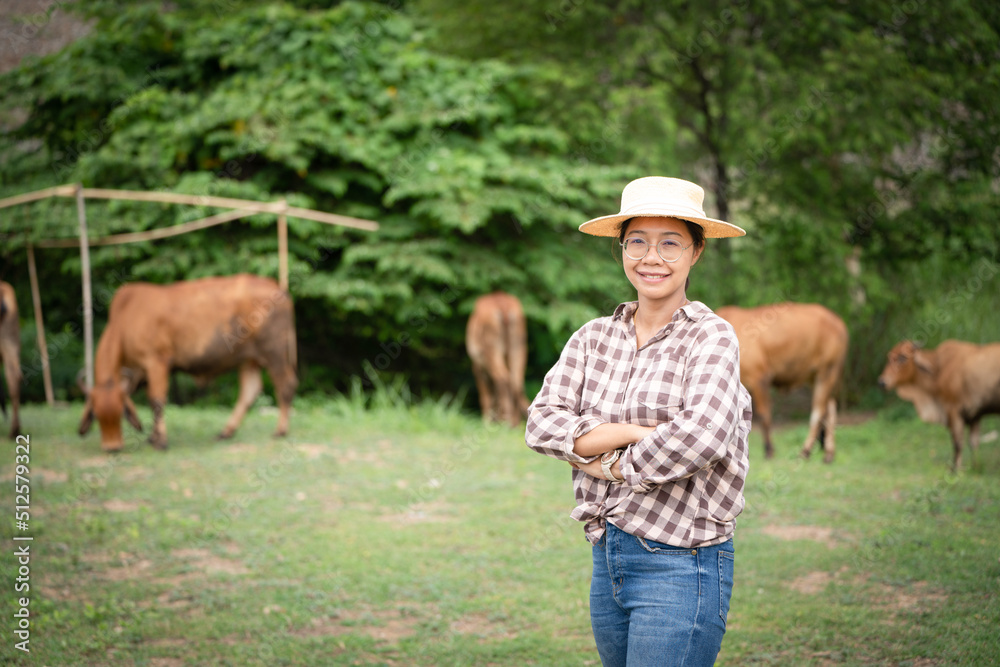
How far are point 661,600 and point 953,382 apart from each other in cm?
619

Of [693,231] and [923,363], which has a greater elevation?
[693,231]

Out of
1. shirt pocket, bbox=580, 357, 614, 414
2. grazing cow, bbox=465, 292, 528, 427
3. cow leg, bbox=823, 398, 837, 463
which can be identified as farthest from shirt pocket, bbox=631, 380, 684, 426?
grazing cow, bbox=465, 292, 528, 427

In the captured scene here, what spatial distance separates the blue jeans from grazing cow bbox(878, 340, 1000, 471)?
19.2 feet

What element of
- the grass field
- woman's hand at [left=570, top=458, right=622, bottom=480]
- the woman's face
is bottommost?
the grass field

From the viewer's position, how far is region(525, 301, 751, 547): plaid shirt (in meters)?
2.45

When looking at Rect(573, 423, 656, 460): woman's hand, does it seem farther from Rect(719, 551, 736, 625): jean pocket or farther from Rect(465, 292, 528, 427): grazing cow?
Rect(465, 292, 528, 427): grazing cow

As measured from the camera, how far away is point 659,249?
2689mm

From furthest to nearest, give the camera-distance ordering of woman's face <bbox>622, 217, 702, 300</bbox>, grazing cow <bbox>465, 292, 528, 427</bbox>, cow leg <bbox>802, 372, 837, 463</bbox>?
grazing cow <bbox>465, 292, 528, 427</bbox>, cow leg <bbox>802, 372, 837, 463</bbox>, woman's face <bbox>622, 217, 702, 300</bbox>

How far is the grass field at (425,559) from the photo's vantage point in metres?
4.36

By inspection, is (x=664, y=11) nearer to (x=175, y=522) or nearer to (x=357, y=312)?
(x=357, y=312)

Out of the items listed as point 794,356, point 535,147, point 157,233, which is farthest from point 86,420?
point 535,147

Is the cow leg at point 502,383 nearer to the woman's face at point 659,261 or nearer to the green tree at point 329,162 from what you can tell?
the green tree at point 329,162

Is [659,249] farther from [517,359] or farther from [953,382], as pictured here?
[517,359]

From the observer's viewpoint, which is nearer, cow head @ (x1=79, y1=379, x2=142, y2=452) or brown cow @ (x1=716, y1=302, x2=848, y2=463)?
cow head @ (x1=79, y1=379, x2=142, y2=452)
